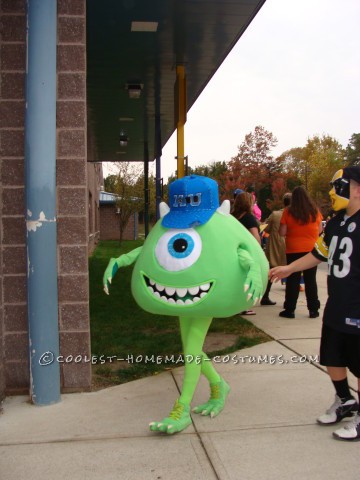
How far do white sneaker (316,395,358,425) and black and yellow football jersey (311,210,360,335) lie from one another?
1.99 feet

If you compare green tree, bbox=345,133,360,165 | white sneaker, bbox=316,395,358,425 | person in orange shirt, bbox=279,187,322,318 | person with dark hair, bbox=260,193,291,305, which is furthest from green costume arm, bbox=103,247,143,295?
green tree, bbox=345,133,360,165

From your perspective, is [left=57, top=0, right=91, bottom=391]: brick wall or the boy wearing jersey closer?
the boy wearing jersey

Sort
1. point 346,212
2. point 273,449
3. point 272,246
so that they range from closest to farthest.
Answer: point 273,449
point 346,212
point 272,246

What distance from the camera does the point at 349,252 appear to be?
340 cm

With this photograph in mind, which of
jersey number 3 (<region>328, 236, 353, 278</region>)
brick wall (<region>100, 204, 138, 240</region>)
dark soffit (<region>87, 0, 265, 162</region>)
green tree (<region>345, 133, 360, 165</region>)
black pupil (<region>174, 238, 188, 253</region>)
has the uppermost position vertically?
green tree (<region>345, 133, 360, 165</region>)

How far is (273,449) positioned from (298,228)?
4.23 metres

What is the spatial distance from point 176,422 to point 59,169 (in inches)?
84.0

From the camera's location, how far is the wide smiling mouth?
3.38 m

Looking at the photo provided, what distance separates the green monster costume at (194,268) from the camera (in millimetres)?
3373

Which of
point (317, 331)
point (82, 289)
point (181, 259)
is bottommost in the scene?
point (317, 331)

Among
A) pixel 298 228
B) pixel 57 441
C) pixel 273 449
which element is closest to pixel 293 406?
pixel 273 449

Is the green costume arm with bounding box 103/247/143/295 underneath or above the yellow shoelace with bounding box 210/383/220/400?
above

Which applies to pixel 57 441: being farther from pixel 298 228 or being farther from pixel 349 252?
pixel 298 228

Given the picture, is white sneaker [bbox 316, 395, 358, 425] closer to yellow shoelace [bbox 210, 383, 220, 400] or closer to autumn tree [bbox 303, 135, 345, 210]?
yellow shoelace [bbox 210, 383, 220, 400]
